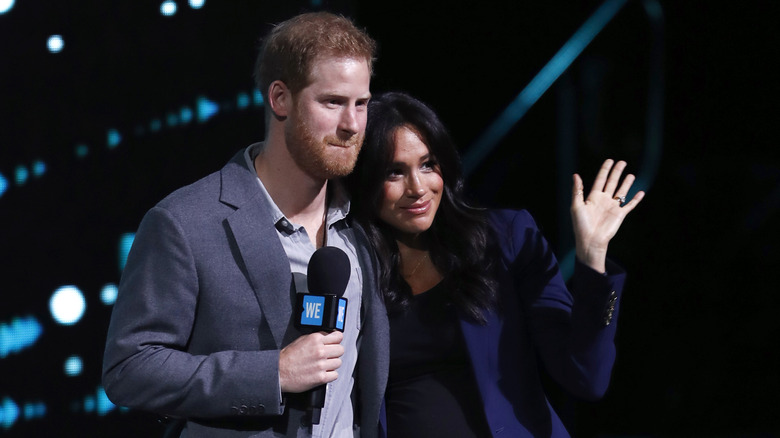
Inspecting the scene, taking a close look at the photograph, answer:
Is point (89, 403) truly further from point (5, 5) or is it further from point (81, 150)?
point (5, 5)

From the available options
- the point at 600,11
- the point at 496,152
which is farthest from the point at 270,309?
the point at 600,11

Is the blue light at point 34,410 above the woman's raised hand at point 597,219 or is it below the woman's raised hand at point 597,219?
below

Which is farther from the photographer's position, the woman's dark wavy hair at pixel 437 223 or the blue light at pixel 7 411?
A: the blue light at pixel 7 411

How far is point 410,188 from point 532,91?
1198mm

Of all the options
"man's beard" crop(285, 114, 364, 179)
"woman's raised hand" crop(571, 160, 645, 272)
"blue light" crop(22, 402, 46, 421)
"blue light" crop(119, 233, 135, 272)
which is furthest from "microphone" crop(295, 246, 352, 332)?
"blue light" crop(22, 402, 46, 421)

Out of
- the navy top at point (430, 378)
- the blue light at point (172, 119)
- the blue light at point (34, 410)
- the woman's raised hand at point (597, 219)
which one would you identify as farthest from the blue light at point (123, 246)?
the woman's raised hand at point (597, 219)

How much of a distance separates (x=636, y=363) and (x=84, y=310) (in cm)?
233

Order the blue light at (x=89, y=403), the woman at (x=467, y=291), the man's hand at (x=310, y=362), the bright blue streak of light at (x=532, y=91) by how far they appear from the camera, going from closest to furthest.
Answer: the man's hand at (x=310, y=362)
the woman at (x=467, y=291)
the blue light at (x=89, y=403)
the bright blue streak of light at (x=532, y=91)

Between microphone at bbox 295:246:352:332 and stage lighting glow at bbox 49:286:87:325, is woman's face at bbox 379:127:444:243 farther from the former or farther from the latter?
stage lighting glow at bbox 49:286:87:325

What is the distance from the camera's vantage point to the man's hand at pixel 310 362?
1778mm

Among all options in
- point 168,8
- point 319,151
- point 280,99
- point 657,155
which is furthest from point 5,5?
point 657,155

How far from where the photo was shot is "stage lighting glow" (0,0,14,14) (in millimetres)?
2619

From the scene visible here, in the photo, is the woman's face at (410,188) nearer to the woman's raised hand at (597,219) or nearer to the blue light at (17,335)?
the woman's raised hand at (597,219)

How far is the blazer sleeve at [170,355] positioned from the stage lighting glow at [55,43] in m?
1.11
